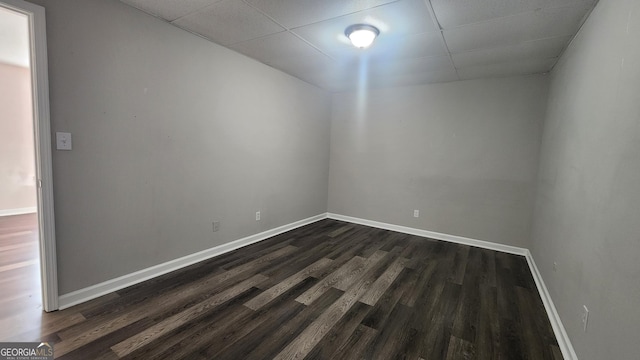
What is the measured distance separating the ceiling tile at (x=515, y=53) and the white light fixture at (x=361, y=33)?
1.14m

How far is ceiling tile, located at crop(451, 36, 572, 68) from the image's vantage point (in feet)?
8.29

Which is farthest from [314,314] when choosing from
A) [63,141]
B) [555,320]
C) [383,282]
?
[63,141]

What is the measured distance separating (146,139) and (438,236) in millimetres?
4087

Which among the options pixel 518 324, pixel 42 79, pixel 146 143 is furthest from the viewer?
pixel 146 143

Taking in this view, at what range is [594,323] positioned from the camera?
1445 mm

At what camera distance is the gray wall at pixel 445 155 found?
357 cm

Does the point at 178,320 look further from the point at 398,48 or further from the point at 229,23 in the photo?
the point at 398,48

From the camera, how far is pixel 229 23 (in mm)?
2438

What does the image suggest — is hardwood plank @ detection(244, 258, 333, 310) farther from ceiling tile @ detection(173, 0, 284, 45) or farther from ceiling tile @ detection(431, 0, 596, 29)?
ceiling tile @ detection(431, 0, 596, 29)

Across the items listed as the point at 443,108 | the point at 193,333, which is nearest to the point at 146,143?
the point at 193,333

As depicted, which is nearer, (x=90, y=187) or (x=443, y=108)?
(x=90, y=187)

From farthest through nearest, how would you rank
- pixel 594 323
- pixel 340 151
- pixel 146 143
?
pixel 340 151, pixel 146 143, pixel 594 323

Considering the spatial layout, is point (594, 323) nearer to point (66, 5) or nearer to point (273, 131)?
point (273, 131)

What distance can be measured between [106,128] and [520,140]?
4.68m
